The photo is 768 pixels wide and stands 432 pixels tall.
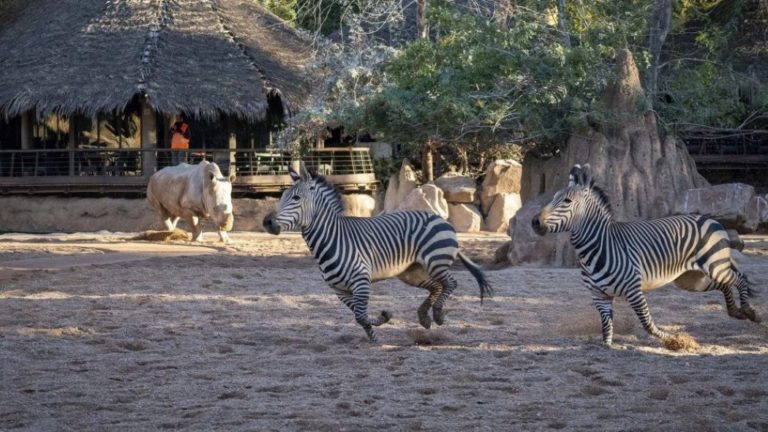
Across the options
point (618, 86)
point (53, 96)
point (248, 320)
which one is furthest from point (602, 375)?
point (53, 96)

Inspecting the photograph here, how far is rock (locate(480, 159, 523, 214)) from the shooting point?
24.7 meters

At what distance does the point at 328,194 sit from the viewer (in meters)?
9.39

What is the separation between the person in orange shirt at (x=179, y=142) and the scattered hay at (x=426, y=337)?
660 inches

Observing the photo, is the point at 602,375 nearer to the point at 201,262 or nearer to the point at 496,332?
the point at 496,332

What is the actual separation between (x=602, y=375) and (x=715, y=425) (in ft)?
5.07

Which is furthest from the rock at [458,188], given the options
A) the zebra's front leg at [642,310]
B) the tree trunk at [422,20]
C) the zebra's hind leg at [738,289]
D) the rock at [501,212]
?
the zebra's front leg at [642,310]

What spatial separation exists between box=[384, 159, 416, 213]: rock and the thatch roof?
2.93 metres

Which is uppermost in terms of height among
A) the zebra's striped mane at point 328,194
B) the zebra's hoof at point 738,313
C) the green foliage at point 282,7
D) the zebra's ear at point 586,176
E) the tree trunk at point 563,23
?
the green foliage at point 282,7

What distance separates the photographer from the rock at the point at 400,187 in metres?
25.1

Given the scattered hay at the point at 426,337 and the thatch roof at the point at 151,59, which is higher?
the thatch roof at the point at 151,59

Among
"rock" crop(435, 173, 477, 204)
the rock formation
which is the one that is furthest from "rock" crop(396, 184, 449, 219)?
the rock formation

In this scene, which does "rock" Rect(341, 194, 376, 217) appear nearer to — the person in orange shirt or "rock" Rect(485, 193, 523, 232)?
"rock" Rect(485, 193, 523, 232)

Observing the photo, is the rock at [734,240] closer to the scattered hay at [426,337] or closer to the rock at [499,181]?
the scattered hay at [426,337]

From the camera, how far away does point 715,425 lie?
6246mm
